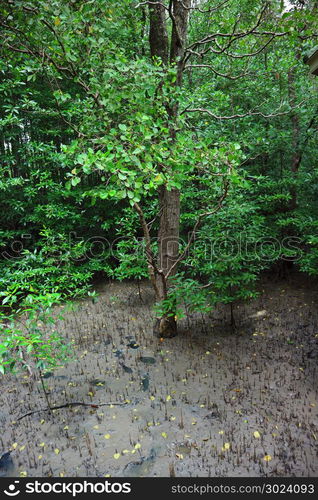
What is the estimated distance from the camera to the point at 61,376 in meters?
4.02

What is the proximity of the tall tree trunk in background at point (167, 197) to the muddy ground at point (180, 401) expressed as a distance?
0.73 metres

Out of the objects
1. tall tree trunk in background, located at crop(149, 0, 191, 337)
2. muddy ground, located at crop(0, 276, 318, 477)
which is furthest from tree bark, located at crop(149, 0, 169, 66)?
muddy ground, located at crop(0, 276, 318, 477)

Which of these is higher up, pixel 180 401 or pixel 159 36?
pixel 159 36

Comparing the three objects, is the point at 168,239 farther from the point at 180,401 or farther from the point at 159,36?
the point at 159,36

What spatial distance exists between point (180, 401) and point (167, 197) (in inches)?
104

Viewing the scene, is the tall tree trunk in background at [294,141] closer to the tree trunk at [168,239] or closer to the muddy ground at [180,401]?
the muddy ground at [180,401]

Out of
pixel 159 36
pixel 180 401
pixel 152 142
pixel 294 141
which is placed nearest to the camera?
pixel 152 142

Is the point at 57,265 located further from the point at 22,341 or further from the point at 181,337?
the point at 22,341

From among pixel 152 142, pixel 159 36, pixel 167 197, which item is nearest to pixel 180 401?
pixel 167 197

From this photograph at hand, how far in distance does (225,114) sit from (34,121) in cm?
383

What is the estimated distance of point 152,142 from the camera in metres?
3.17

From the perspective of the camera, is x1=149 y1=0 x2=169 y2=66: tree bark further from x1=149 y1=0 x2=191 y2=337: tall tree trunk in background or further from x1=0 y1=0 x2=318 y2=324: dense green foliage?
x1=0 y1=0 x2=318 y2=324: dense green foliage

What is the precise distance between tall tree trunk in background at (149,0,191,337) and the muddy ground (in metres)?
0.73

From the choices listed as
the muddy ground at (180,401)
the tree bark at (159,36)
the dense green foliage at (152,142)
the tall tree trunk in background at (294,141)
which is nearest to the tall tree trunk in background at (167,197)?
the tree bark at (159,36)
